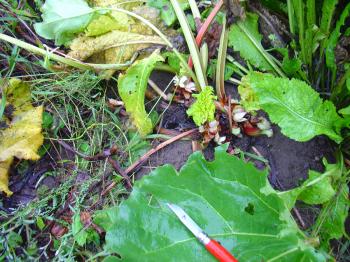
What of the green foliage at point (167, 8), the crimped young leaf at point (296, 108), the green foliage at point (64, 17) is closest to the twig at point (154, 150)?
the crimped young leaf at point (296, 108)

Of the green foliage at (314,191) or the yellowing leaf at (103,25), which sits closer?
the green foliage at (314,191)

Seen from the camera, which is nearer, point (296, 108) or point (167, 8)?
point (296, 108)

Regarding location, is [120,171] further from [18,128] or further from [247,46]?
[247,46]

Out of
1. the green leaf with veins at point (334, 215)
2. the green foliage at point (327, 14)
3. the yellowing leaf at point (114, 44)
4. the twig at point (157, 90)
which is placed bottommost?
the green leaf with veins at point (334, 215)

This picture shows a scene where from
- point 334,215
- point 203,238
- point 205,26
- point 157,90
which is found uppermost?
point 205,26

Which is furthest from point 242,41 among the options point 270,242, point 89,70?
point 270,242

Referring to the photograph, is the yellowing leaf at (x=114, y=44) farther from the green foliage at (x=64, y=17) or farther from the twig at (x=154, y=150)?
the twig at (x=154, y=150)

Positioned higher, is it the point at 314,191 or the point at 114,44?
the point at 114,44

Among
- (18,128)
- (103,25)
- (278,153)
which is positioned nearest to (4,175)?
(18,128)
